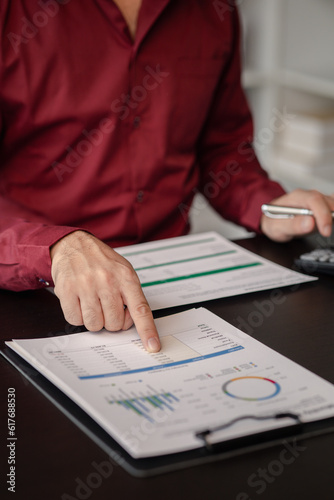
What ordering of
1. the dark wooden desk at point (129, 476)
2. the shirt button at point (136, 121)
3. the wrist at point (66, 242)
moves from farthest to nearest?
the shirt button at point (136, 121) → the wrist at point (66, 242) → the dark wooden desk at point (129, 476)

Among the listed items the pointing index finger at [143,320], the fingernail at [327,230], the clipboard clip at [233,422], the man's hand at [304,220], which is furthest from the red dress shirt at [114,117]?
the clipboard clip at [233,422]

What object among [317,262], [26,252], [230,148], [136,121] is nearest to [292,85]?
[230,148]

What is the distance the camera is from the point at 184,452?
62 centimetres

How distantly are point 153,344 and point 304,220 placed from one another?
1.64 feet

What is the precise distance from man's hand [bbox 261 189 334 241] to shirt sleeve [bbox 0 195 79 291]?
43 cm

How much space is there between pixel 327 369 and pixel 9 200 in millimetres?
768

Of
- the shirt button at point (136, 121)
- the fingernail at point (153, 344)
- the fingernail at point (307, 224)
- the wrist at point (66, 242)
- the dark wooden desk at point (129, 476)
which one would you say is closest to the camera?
the dark wooden desk at point (129, 476)

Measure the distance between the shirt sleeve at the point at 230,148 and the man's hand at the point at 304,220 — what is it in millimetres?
188

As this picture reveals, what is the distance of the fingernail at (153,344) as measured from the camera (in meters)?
0.80

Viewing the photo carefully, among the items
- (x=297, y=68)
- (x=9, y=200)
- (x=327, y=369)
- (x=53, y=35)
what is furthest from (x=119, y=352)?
(x=297, y=68)

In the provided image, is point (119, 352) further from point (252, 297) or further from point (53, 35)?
point (53, 35)

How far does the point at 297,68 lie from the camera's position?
282 cm

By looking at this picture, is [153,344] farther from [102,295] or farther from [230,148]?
[230,148]

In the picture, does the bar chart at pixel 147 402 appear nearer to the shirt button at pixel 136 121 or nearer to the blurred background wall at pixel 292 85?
the shirt button at pixel 136 121
